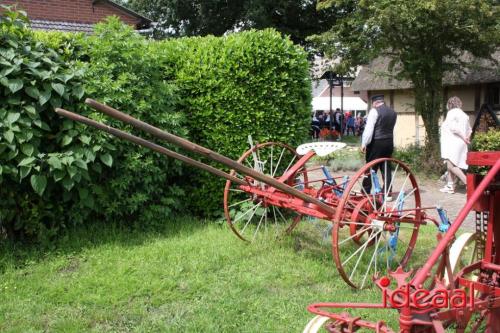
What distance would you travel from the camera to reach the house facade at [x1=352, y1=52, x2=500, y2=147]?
14.6 metres

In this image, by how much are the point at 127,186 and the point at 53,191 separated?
784 mm

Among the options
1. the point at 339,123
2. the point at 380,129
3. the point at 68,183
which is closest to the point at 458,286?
the point at 68,183

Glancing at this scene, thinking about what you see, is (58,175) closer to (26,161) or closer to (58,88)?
(26,161)

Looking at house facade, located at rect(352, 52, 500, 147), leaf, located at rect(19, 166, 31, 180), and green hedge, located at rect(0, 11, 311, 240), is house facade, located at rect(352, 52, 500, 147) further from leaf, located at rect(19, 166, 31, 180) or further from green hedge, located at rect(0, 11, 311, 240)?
leaf, located at rect(19, 166, 31, 180)

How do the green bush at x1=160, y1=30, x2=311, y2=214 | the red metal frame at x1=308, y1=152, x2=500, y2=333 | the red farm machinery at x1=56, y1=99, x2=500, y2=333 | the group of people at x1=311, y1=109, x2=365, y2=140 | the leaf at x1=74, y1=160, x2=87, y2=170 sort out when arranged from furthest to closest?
the group of people at x1=311, y1=109, x2=365, y2=140
the green bush at x1=160, y1=30, x2=311, y2=214
the leaf at x1=74, y1=160, x2=87, y2=170
the red farm machinery at x1=56, y1=99, x2=500, y2=333
the red metal frame at x1=308, y1=152, x2=500, y2=333

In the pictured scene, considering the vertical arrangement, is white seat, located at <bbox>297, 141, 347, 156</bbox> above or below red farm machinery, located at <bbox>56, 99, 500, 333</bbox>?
above

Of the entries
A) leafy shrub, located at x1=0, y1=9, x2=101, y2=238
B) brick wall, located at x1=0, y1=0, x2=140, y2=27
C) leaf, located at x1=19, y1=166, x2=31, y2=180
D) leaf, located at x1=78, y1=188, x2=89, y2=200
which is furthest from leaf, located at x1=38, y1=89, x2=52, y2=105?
brick wall, located at x1=0, y1=0, x2=140, y2=27

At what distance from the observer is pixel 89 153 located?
5285 mm

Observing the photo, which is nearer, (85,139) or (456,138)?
(85,139)

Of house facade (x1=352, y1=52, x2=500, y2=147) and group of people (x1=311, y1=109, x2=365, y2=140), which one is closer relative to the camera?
house facade (x1=352, y1=52, x2=500, y2=147)

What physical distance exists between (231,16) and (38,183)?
23573 millimetres

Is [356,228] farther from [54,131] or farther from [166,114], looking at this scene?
[54,131]

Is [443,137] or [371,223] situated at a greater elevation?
[443,137]

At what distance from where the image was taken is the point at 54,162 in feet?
16.5
